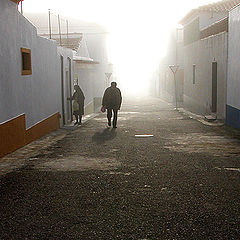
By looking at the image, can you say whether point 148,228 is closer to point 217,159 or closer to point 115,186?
point 115,186

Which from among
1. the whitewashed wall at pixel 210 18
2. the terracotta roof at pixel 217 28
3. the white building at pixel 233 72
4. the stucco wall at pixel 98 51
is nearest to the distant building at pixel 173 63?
the stucco wall at pixel 98 51

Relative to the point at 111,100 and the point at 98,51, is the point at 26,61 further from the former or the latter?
the point at 98,51

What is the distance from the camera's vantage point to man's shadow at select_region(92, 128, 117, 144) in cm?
1230

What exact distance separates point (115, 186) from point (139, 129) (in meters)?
8.33

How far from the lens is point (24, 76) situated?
→ 38.7 ft

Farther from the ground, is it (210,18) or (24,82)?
(210,18)

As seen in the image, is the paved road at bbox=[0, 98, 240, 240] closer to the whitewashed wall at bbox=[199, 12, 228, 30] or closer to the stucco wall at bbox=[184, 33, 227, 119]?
the stucco wall at bbox=[184, 33, 227, 119]

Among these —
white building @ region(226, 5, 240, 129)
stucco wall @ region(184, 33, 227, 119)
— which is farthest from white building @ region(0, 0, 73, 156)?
stucco wall @ region(184, 33, 227, 119)

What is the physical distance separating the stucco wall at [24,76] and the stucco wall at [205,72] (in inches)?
276

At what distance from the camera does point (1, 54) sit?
9.71 m

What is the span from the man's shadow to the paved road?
0.63 meters

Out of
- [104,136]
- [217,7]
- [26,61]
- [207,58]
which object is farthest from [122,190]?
[217,7]

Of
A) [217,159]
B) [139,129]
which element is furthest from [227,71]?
[217,159]

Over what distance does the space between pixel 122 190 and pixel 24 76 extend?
240 inches
